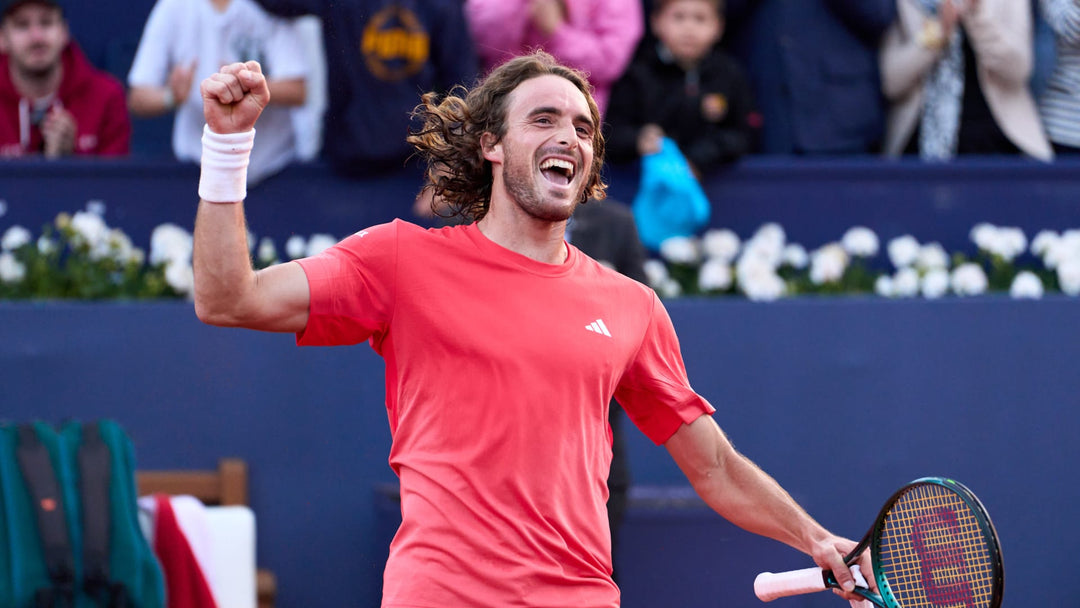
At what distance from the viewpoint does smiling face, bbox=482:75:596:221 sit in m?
3.04

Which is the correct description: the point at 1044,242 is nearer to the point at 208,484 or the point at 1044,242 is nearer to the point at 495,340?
the point at 208,484

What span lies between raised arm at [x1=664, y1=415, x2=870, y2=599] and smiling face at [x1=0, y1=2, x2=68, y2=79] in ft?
13.3

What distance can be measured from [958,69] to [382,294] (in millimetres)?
4619

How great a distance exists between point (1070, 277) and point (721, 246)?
1.51 meters

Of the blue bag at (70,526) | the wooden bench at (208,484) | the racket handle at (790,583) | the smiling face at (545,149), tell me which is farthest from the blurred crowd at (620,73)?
the racket handle at (790,583)

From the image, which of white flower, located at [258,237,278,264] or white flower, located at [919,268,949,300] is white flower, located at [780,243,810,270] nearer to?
white flower, located at [919,268,949,300]

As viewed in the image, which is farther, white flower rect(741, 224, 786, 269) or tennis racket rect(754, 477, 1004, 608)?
white flower rect(741, 224, 786, 269)

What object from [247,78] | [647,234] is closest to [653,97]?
[647,234]

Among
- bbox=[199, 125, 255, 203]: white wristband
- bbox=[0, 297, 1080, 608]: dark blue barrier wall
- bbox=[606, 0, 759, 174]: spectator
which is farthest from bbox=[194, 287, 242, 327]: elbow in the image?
bbox=[606, 0, 759, 174]: spectator

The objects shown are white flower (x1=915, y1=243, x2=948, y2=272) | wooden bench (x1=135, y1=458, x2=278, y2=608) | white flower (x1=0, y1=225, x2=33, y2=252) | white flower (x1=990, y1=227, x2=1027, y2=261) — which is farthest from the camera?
white flower (x1=990, y1=227, x2=1027, y2=261)

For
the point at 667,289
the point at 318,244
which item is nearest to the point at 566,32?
the point at 667,289

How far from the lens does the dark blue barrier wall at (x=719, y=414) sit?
5449 mm

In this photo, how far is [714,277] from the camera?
5988 millimetres

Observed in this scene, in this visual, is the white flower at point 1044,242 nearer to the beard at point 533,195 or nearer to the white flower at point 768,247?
the white flower at point 768,247
